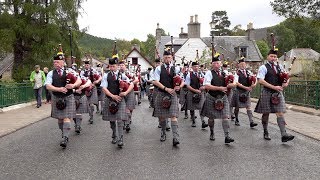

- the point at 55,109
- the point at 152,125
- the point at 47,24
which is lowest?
the point at 152,125

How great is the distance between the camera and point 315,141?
29.1ft

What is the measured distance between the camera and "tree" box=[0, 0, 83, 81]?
26.4 meters

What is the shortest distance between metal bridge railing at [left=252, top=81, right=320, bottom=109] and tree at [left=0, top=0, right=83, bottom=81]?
1505 centimetres

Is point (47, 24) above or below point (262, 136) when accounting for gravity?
above

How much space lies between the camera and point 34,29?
26.6 m

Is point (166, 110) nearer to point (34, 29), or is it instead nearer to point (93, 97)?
point (93, 97)

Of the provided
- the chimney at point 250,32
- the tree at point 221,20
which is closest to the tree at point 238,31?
the tree at point 221,20

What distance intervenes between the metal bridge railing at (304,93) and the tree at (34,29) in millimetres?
15049

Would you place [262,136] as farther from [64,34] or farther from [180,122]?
[64,34]

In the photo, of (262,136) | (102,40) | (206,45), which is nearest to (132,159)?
(262,136)

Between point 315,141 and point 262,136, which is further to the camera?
point 262,136

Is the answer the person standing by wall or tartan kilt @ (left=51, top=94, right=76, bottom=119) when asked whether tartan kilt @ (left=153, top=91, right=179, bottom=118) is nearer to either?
tartan kilt @ (left=51, top=94, right=76, bottom=119)

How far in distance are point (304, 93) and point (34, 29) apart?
55.7ft

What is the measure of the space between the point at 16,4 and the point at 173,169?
23147 mm
